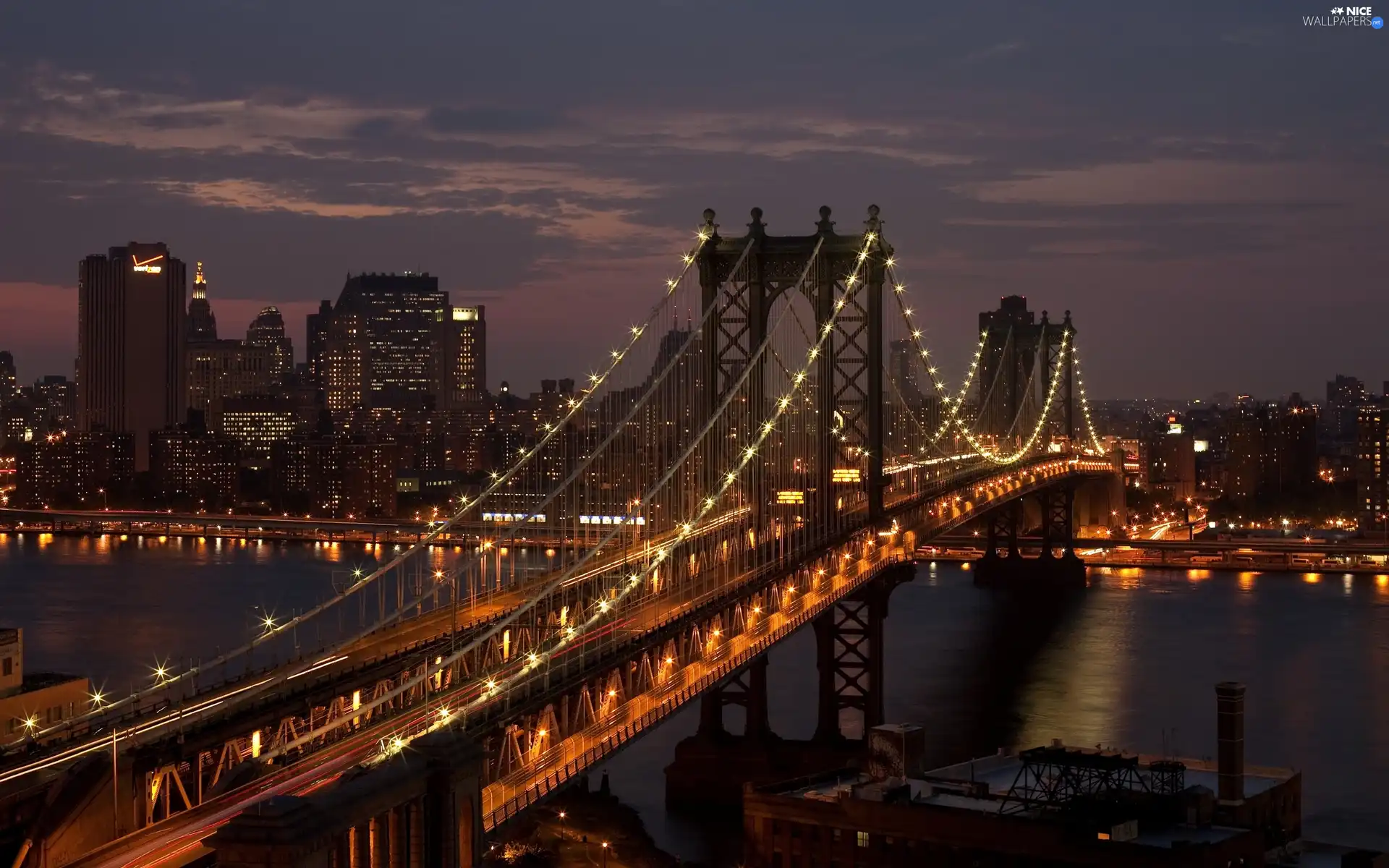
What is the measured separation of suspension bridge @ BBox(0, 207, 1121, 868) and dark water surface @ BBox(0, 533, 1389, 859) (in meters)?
1.88

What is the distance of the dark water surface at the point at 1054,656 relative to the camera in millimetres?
31016

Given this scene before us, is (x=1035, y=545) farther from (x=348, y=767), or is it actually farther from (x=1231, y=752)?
(x=348, y=767)

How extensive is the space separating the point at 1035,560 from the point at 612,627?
39.7 metres

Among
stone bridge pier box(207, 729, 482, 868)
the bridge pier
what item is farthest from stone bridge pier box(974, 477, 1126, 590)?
stone bridge pier box(207, 729, 482, 868)

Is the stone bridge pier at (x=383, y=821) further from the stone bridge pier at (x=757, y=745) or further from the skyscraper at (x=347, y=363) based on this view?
the skyscraper at (x=347, y=363)

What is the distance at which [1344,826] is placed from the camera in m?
Answer: 26.4

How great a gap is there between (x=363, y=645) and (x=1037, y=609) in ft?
104

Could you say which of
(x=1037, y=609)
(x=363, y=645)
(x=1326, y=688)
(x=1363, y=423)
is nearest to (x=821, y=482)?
(x=363, y=645)

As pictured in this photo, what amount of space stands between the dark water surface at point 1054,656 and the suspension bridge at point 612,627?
6.18ft

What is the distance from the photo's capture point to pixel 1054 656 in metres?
43.7

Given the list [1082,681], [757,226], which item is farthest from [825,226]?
[1082,681]

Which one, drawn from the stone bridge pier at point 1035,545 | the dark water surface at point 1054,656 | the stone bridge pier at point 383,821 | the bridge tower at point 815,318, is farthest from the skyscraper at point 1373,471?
the stone bridge pier at point 383,821

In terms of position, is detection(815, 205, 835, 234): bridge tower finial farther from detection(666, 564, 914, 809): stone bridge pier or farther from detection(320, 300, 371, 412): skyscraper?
detection(320, 300, 371, 412): skyscraper

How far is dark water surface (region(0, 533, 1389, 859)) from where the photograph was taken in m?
31.0
